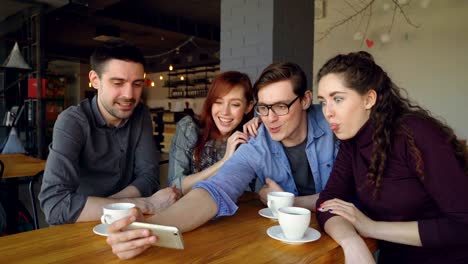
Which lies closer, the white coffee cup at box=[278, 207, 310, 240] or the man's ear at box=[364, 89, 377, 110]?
the white coffee cup at box=[278, 207, 310, 240]

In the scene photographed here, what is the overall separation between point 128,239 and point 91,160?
0.93 metres

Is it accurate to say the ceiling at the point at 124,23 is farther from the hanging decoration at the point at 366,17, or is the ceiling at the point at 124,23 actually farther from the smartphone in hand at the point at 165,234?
the smartphone in hand at the point at 165,234

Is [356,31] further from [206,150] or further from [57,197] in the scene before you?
[57,197]

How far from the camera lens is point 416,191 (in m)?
1.22

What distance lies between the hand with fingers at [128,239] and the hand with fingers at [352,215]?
0.62 meters

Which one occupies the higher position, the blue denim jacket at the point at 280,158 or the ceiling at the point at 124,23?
the ceiling at the point at 124,23

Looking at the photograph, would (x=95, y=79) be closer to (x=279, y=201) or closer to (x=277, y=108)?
Answer: (x=277, y=108)

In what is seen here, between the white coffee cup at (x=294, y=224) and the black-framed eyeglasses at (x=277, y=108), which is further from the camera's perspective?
the black-framed eyeglasses at (x=277, y=108)

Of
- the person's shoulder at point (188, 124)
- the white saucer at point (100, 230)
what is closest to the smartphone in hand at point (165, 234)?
the white saucer at point (100, 230)

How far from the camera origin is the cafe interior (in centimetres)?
105

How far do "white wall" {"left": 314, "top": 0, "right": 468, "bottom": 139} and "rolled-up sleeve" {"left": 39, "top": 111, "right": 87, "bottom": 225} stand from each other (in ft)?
11.4

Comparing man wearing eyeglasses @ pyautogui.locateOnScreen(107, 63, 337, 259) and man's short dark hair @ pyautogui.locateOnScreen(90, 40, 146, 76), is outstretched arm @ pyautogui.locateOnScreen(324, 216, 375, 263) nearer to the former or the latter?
man wearing eyeglasses @ pyautogui.locateOnScreen(107, 63, 337, 259)

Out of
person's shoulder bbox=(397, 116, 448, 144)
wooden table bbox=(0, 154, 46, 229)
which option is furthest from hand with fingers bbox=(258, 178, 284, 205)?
wooden table bbox=(0, 154, 46, 229)

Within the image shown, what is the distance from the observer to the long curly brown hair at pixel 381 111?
1.23 meters
